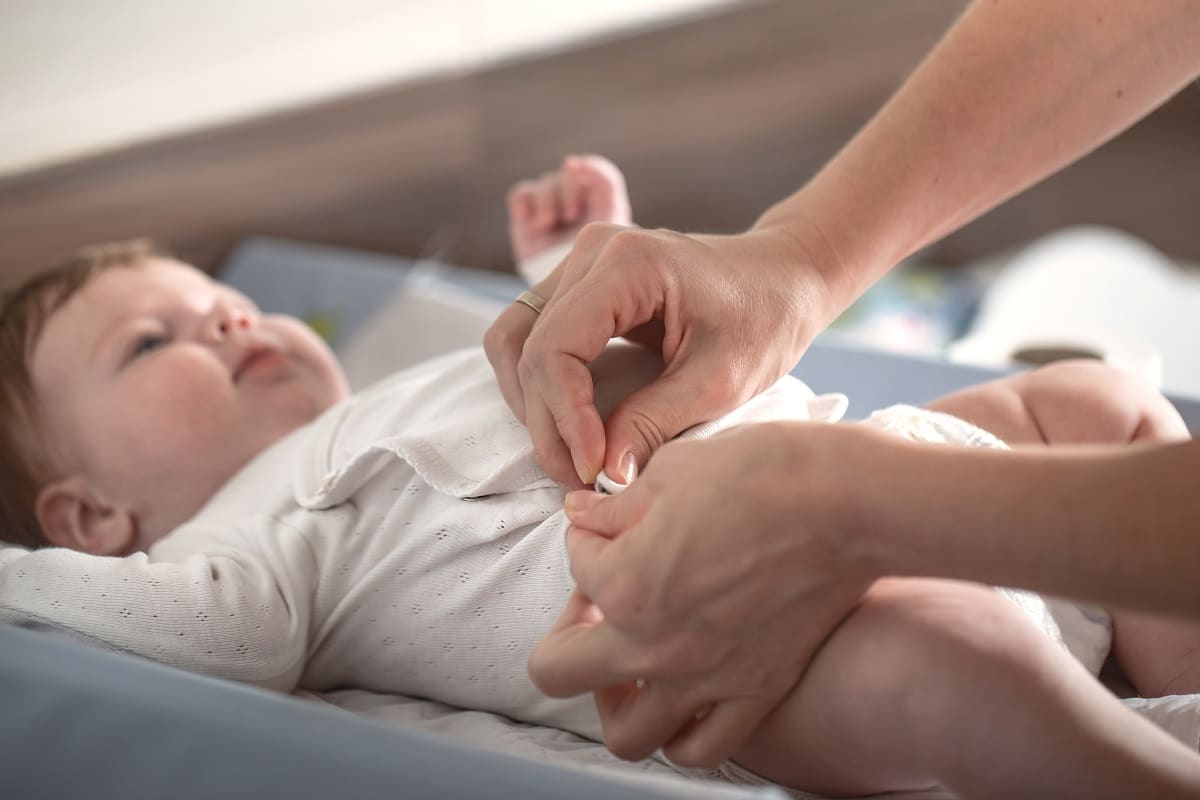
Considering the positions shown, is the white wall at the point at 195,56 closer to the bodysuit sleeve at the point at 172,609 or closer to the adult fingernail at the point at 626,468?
the bodysuit sleeve at the point at 172,609

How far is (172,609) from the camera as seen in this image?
86cm

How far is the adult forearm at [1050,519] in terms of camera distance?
53 cm

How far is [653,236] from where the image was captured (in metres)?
0.79

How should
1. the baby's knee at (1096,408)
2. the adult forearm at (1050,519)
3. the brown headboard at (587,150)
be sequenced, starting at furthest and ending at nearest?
1. the brown headboard at (587,150)
2. the baby's knee at (1096,408)
3. the adult forearm at (1050,519)

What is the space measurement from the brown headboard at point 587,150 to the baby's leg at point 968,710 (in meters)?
1.21

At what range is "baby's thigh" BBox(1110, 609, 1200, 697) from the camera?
873 mm

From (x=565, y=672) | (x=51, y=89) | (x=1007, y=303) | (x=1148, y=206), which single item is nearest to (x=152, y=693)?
(x=565, y=672)

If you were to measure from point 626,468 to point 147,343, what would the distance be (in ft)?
2.08

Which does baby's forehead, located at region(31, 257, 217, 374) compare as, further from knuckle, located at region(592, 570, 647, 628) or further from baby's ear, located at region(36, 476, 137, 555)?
knuckle, located at region(592, 570, 647, 628)

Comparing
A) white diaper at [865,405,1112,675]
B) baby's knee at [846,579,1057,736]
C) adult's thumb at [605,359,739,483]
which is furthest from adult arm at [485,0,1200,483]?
baby's knee at [846,579,1057,736]

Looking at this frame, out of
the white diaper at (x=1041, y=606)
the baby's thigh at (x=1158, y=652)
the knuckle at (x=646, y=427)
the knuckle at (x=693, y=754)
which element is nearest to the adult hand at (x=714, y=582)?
the knuckle at (x=693, y=754)

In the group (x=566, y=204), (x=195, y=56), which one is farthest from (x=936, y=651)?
(x=195, y=56)

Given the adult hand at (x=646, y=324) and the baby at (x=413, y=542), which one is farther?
the adult hand at (x=646, y=324)

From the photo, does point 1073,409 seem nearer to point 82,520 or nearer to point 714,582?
point 714,582
